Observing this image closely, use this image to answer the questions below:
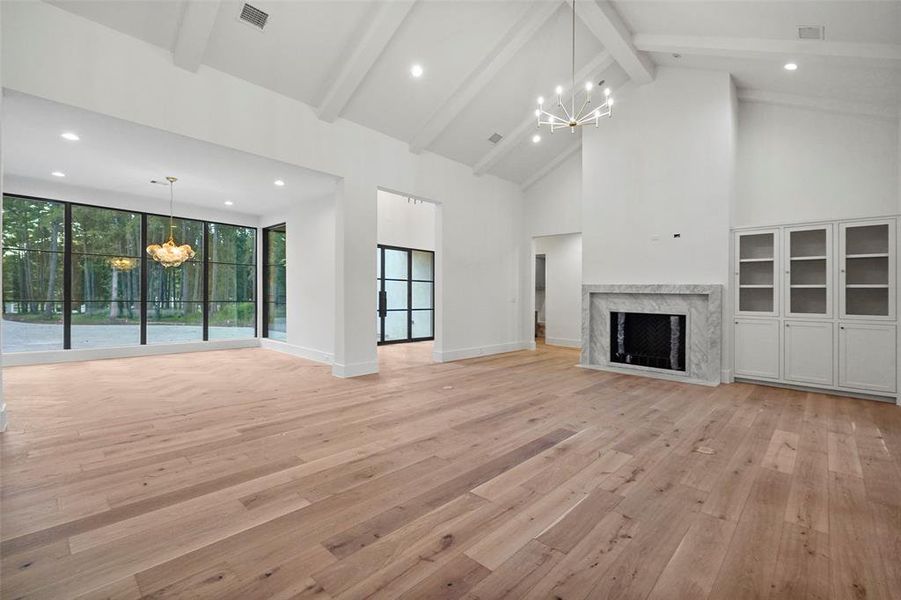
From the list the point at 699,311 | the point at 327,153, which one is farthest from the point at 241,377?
the point at 699,311

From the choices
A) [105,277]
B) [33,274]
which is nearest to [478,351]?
[105,277]

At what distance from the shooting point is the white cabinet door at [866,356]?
15.0 ft

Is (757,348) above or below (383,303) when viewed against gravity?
below

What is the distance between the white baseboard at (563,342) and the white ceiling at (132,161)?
6190 millimetres

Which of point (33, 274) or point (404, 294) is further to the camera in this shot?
point (404, 294)

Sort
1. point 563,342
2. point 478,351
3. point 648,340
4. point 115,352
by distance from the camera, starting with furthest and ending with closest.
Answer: point 563,342
point 478,351
point 115,352
point 648,340

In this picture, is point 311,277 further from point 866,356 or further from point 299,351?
point 866,356

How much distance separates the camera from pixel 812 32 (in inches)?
161

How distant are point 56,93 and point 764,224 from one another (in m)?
8.10

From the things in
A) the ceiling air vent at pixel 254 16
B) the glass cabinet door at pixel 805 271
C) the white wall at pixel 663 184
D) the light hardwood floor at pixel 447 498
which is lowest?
the light hardwood floor at pixel 447 498

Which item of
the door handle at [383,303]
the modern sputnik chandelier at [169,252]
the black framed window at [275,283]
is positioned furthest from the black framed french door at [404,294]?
the modern sputnik chandelier at [169,252]

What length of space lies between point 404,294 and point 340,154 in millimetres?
5184

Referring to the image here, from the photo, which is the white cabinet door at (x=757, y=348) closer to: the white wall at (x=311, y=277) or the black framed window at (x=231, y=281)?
the white wall at (x=311, y=277)

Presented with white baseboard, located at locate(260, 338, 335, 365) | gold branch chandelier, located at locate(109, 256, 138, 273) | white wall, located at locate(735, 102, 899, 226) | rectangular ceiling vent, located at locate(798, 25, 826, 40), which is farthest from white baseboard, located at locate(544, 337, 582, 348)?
gold branch chandelier, located at locate(109, 256, 138, 273)
